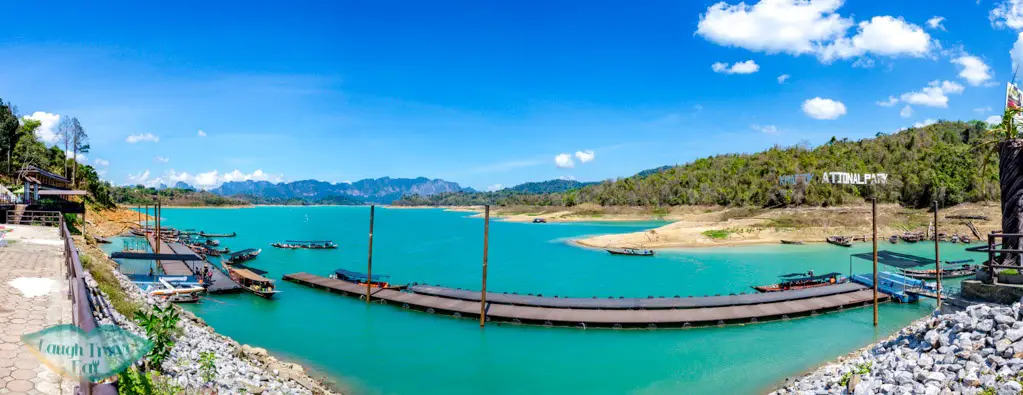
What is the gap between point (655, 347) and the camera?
2434 centimetres

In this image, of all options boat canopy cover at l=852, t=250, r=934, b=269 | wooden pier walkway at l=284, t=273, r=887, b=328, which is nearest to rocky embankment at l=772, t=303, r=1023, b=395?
wooden pier walkway at l=284, t=273, r=887, b=328

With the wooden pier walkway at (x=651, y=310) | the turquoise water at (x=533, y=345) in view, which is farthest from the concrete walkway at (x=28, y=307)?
the wooden pier walkway at (x=651, y=310)

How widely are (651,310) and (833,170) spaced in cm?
11767

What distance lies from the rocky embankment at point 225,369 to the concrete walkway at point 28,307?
1.26m

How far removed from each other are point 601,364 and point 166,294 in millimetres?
26441

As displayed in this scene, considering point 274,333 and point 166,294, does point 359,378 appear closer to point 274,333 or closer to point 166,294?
point 274,333

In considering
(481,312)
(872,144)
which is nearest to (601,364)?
(481,312)

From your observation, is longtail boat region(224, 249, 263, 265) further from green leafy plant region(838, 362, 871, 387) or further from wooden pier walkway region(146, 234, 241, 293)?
green leafy plant region(838, 362, 871, 387)

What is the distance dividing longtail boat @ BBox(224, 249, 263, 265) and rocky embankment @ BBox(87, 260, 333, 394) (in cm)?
3223

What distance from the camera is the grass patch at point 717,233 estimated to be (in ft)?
241

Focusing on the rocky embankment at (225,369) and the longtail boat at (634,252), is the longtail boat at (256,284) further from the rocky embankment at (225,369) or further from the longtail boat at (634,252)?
the longtail boat at (634,252)

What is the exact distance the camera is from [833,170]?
121562mm

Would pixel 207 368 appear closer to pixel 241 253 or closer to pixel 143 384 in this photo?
pixel 143 384

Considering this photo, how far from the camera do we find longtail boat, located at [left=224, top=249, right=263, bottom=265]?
5151cm
